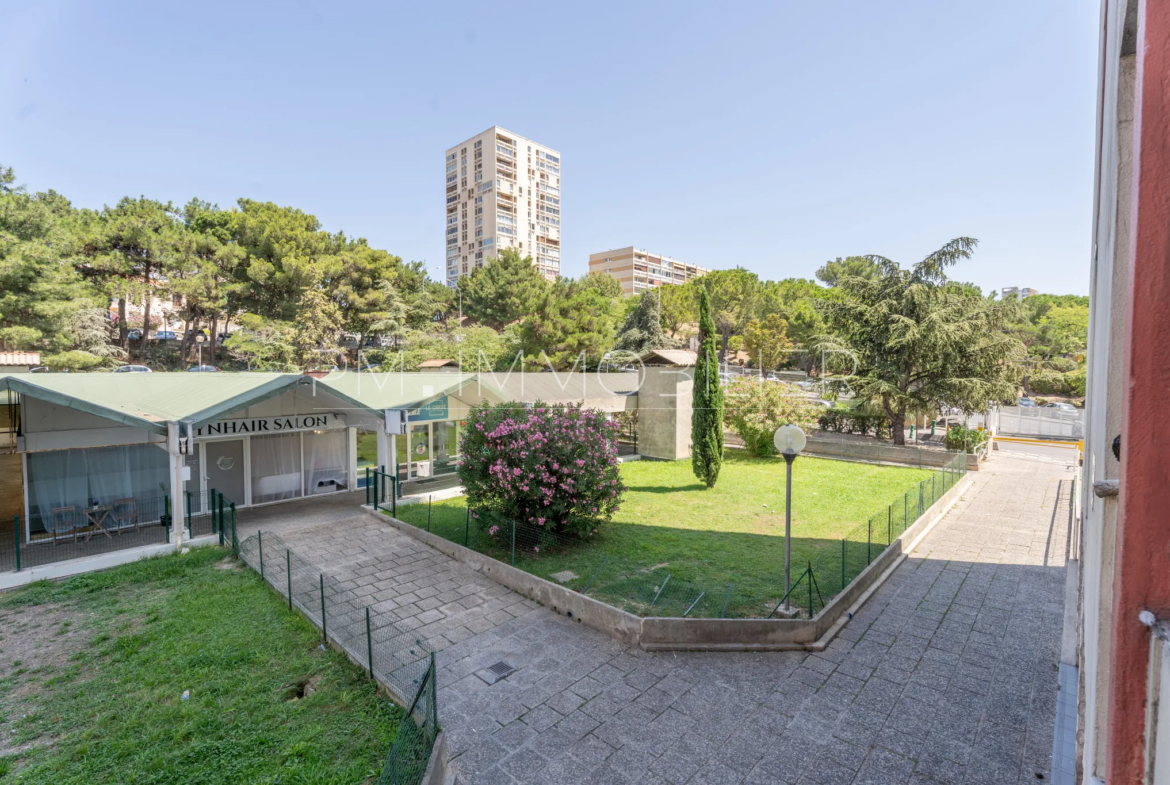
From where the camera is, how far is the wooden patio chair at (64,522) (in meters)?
12.0

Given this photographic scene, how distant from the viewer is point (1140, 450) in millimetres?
1061

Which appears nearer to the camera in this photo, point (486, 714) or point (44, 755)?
point (44, 755)

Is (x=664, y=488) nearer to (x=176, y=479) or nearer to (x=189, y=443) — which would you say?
(x=189, y=443)

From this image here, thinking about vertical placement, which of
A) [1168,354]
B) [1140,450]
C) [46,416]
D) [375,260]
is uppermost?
[375,260]

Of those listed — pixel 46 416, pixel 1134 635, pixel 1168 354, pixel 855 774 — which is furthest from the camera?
pixel 46 416

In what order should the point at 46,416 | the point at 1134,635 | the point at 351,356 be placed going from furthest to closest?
the point at 351,356, the point at 46,416, the point at 1134,635

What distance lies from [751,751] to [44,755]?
290 inches

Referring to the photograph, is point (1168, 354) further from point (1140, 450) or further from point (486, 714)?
point (486, 714)

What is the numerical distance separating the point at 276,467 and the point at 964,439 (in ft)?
75.8

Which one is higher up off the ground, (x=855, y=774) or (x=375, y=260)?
(x=375, y=260)

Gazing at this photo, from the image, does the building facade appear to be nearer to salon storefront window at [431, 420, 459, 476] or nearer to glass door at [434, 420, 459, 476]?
salon storefront window at [431, 420, 459, 476]

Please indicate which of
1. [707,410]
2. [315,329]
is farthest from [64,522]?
[315,329]

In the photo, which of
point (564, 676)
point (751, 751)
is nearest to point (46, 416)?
point (564, 676)

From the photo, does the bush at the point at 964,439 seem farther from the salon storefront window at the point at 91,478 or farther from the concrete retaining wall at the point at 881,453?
the salon storefront window at the point at 91,478
